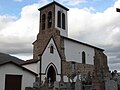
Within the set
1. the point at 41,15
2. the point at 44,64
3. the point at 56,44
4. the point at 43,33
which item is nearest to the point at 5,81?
the point at 44,64

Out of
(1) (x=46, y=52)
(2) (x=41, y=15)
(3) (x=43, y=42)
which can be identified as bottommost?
(1) (x=46, y=52)

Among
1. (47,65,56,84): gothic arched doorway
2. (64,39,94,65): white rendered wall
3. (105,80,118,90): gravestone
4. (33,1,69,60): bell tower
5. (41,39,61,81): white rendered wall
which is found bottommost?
(105,80,118,90): gravestone

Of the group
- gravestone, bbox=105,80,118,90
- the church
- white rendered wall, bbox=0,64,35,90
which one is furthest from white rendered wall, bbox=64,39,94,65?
gravestone, bbox=105,80,118,90

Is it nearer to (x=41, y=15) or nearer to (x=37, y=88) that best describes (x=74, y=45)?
(x=41, y=15)

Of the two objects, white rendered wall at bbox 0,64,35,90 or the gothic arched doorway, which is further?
the gothic arched doorway

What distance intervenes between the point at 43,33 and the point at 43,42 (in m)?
2.07

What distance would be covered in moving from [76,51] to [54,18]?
7187 millimetres

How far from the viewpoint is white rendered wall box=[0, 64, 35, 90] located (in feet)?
72.3

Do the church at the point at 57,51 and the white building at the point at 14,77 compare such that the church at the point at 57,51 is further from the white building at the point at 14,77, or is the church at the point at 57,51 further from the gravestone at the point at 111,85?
the gravestone at the point at 111,85

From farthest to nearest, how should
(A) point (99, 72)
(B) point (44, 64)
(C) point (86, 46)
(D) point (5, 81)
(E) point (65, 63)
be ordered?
(C) point (86, 46) → (E) point (65, 63) → (B) point (44, 64) → (D) point (5, 81) → (A) point (99, 72)

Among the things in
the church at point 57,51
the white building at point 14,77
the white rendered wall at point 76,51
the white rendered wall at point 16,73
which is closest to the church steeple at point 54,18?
the church at point 57,51

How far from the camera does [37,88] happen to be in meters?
22.4

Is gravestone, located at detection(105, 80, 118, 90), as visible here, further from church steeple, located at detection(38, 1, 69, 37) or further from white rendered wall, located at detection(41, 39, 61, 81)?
church steeple, located at detection(38, 1, 69, 37)

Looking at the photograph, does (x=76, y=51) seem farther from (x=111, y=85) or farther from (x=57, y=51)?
(x=111, y=85)
